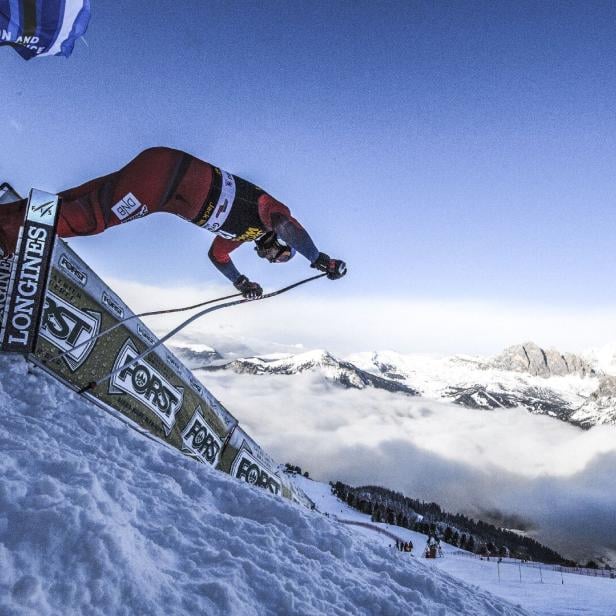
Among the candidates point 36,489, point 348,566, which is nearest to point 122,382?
point 36,489

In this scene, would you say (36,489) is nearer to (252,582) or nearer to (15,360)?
(252,582)

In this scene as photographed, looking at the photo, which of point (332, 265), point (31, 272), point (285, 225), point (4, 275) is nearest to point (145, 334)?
point (4, 275)

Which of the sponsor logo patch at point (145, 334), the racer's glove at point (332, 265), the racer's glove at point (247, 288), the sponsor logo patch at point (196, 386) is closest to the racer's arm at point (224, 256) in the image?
the racer's glove at point (247, 288)

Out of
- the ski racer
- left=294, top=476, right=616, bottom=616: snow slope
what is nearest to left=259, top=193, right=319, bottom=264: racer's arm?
the ski racer

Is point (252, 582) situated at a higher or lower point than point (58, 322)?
lower

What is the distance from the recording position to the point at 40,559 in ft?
7.70

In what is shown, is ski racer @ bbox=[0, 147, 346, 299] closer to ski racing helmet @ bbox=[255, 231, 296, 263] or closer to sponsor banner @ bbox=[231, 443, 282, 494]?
ski racing helmet @ bbox=[255, 231, 296, 263]

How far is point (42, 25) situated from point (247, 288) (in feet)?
19.2

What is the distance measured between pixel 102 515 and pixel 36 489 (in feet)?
1.58

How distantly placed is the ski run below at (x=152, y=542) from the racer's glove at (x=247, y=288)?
346 centimetres

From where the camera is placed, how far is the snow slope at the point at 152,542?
93.8 inches

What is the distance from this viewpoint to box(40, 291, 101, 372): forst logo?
20.6 ft

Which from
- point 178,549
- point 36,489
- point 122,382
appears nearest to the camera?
point 36,489

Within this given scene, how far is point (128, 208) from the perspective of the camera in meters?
5.87
